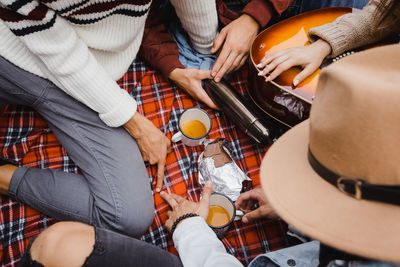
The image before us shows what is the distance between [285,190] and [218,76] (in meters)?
0.74

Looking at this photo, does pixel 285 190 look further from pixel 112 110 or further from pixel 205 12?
pixel 205 12

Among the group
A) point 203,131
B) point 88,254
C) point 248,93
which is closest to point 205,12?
point 248,93

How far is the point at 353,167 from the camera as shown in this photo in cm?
47

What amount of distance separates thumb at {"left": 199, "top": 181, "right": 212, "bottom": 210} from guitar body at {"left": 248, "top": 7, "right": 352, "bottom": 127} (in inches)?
14.9

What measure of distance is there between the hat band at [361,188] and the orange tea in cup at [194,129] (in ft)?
2.24

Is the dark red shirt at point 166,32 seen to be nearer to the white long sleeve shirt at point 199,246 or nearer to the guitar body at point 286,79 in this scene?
the guitar body at point 286,79

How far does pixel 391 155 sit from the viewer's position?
0.43 m

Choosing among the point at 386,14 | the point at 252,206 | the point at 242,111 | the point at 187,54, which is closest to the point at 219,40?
the point at 187,54

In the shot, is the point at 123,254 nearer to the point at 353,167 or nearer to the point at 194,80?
the point at 353,167

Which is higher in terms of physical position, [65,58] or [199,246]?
[65,58]

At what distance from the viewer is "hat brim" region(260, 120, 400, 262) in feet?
1.46

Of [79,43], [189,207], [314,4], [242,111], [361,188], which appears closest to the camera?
[361,188]

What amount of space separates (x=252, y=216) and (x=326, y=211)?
547 millimetres

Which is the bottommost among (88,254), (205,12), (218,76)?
(88,254)
